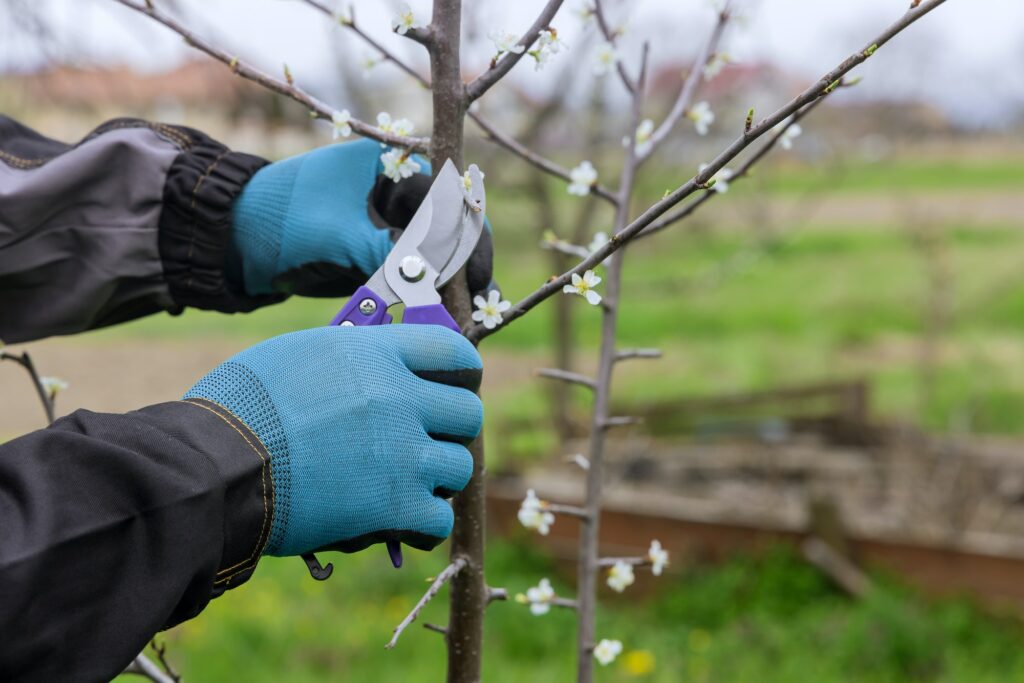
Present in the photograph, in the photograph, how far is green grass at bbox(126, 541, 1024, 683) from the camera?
328 cm

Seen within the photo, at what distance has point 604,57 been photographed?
5.55 feet

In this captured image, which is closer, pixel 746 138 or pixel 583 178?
pixel 746 138

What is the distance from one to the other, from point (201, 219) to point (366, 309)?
51 centimetres

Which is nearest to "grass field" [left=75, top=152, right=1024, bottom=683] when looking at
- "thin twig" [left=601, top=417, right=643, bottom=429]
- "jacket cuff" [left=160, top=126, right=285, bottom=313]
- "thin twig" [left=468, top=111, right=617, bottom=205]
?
"thin twig" [left=601, top=417, right=643, bottom=429]

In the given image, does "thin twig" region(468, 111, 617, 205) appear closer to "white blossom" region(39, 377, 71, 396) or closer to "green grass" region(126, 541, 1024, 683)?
"white blossom" region(39, 377, 71, 396)

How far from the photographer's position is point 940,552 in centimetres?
356

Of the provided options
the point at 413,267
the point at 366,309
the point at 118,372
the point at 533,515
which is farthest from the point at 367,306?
the point at 118,372

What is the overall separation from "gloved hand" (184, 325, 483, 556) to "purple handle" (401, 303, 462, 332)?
0.04 metres

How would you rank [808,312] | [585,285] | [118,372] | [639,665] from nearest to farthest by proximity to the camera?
1. [585,285]
2. [639,665]
3. [118,372]
4. [808,312]

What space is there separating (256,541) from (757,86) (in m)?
4.30

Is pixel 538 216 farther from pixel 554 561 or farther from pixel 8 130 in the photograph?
pixel 8 130

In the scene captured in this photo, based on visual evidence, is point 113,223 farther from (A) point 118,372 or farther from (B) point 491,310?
(A) point 118,372

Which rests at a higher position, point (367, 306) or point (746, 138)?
point (746, 138)

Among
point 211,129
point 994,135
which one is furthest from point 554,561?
point 994,135
